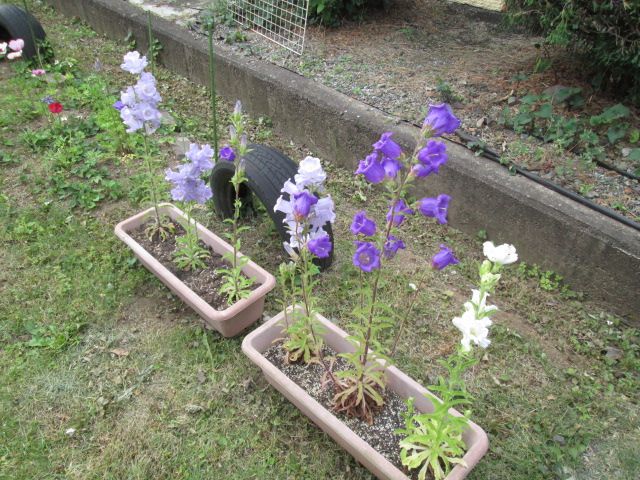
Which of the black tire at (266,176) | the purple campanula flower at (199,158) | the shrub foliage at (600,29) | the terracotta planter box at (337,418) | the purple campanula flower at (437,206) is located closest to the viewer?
the purple campanula flower at (437,206)

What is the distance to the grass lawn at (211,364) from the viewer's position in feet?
6.76

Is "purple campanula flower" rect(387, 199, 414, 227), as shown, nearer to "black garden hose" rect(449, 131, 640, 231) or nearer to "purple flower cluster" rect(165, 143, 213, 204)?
"purple flower cluster" rect(165, 143, 213, 204)

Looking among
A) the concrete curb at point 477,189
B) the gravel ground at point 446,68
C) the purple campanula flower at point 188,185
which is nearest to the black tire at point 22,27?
the gravel ground at point 446,68

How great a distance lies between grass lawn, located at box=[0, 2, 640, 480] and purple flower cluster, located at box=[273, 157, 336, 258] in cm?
90

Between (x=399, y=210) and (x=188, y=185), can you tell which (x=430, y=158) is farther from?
(x=188, y=185)

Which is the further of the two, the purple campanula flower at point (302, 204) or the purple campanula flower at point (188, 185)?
the purple campanula flower at point (188, 185)

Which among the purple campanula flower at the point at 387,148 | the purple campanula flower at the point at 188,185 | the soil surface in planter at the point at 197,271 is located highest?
the purple campanula flower at the point at 387,148

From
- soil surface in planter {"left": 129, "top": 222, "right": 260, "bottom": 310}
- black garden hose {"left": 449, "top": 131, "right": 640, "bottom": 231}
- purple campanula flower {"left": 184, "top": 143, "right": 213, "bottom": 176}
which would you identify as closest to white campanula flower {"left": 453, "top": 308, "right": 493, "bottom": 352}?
soil surface in planter {"left": 129, "top": 222, "right": 260, "bottom": 310}

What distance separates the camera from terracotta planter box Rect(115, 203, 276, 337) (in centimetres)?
232

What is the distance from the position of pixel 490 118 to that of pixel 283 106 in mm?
1513

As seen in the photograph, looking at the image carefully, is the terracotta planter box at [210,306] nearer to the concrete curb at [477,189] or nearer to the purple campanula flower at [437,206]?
the purple campanula flower at [437,206]

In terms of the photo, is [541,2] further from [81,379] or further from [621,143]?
[81,379]

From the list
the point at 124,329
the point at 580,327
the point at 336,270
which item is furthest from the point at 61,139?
the point at 580,327

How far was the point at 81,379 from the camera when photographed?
2328 mm
